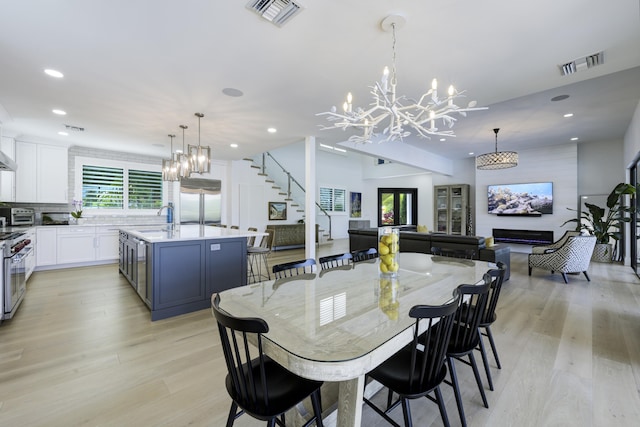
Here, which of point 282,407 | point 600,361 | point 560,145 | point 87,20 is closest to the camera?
point 282,407

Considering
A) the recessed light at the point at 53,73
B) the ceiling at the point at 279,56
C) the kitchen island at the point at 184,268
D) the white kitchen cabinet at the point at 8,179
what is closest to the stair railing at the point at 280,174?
the ceiling at the point at 279,56

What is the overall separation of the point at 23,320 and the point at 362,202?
34.7ft

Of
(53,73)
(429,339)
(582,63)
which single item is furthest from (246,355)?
(582,63)

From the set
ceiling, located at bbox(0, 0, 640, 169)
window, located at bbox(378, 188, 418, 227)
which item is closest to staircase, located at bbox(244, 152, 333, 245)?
window, located at bbox(378, 188, 418, 227)

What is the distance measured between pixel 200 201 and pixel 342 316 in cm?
692

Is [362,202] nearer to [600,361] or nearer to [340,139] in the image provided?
[340,139]

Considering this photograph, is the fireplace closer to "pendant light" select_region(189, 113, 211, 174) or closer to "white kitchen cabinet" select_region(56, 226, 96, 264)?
"pendant light" select_region(189, 113, 211, 174)

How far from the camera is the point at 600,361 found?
7.39 feet

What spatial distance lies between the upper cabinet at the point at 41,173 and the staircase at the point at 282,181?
4106mm

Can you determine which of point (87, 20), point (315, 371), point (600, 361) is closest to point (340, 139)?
point (87, 20)

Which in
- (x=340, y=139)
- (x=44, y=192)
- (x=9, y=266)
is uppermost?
(x=340, y=139)

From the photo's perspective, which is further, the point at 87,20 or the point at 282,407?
the point at 87,20

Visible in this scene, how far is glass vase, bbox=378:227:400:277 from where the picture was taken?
2.01m

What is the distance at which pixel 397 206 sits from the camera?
11461mm
